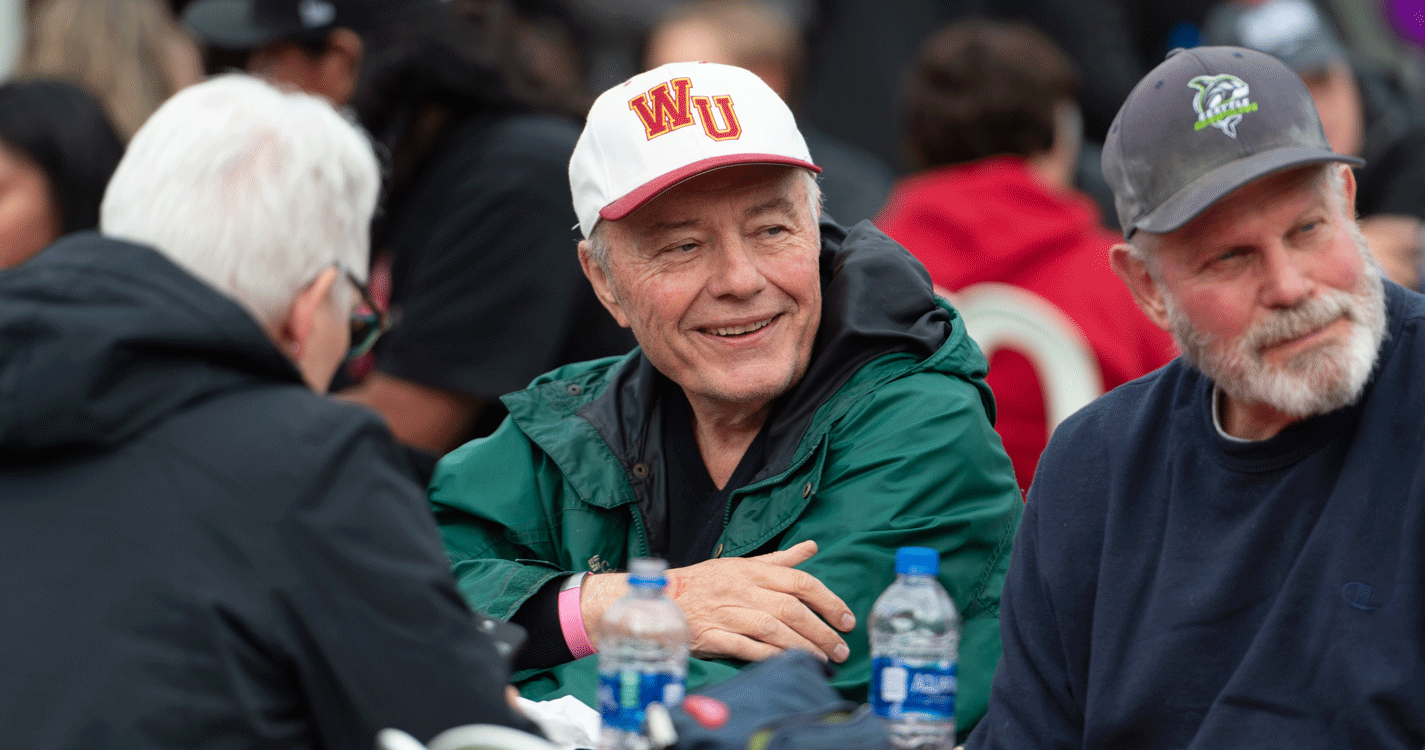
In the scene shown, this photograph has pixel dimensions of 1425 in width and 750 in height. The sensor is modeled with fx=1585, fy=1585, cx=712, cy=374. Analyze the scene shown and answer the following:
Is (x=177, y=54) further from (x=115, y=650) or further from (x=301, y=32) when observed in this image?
(x=115, y=650)

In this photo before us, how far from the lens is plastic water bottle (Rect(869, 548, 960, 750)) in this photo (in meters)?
2.40

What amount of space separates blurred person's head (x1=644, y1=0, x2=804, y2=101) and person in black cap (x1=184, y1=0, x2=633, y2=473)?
2.12 meters

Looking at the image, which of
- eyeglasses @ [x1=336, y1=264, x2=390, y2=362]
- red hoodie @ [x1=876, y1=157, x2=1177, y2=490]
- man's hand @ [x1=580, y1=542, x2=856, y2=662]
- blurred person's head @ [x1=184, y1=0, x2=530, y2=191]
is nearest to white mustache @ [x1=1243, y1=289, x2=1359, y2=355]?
man's hand @ [x1=580, y1=542, x2=856, y2=662]

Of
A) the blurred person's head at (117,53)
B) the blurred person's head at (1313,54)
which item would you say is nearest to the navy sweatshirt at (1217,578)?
the blurred person's head at (117,53)

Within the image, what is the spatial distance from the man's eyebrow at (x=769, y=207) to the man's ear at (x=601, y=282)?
0.35 m

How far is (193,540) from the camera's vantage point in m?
2.02

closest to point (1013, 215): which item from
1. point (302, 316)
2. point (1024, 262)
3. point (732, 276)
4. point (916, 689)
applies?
point (1024, 262)

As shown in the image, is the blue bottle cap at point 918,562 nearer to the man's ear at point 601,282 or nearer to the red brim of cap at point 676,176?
the red brim of cap at point 676,176

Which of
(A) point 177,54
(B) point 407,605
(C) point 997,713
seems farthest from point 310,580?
(A) point 177,54

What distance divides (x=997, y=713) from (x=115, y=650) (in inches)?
55.7

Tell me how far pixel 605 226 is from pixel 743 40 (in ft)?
13.2

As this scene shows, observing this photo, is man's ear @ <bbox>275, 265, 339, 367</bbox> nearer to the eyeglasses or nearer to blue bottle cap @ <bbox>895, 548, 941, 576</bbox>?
the eyeglasses

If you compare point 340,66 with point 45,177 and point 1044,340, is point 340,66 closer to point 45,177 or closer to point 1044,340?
point 45,177

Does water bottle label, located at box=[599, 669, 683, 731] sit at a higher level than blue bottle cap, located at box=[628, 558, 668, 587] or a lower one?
lower
